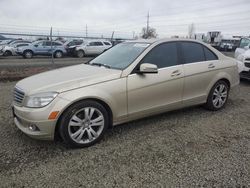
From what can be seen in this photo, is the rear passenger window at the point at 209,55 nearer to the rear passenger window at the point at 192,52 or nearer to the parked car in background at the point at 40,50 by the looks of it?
the rear passenger window at the point at 192,52

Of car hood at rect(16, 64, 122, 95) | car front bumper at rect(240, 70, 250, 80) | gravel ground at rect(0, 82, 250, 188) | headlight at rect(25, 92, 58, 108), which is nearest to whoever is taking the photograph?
gravel ground at rect(0, 82, 250, 188)

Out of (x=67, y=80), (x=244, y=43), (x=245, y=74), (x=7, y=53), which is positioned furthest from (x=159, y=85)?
(x=7, y=53)

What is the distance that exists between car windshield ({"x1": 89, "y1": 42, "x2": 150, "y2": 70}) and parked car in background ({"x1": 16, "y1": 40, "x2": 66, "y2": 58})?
17.0 metres

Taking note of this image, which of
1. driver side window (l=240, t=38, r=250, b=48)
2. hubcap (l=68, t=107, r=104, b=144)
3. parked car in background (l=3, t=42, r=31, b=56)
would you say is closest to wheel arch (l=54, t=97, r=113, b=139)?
hubcap (l=68, t=107, r=104, b=144)

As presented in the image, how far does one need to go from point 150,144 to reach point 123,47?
2021 mm

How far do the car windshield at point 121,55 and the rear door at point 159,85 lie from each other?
211 millimetres

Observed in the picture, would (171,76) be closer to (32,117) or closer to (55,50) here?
(32,117)

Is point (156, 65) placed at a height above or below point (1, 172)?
above

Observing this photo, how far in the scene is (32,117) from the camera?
11.3 feet

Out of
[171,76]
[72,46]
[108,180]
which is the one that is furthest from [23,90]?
[72,46]

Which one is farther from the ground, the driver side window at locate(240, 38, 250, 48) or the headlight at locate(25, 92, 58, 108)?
the driver side window at locate(240, 38, 250, 48)

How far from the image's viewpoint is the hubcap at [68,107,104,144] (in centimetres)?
365

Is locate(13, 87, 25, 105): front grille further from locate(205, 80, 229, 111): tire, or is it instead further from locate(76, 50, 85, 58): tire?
locate(76, 50, 85, 58): tire

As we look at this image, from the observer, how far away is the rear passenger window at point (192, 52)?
16.1ft
